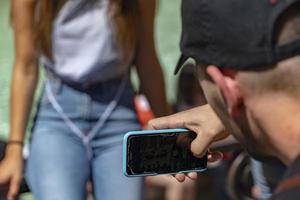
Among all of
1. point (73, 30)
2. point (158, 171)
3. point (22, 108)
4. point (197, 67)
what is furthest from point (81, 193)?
point (197, 67)

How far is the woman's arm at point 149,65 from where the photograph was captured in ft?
11.8

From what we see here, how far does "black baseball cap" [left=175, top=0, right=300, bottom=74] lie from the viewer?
176 centimetres

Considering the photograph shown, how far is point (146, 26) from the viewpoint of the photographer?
142 inches

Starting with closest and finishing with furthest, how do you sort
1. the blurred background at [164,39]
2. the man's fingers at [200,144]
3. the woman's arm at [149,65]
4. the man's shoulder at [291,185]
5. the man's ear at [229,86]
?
the man's shoulder at [291,185] < the man's ear at [229,86] < the man's fingers at [200,144] < the woman's arm at [149,65] < the blurred background at [164,39]

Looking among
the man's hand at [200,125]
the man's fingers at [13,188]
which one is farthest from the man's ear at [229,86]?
the man's fingers at [13,188]

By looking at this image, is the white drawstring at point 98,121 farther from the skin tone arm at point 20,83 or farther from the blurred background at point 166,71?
the blurred background at point 166,71

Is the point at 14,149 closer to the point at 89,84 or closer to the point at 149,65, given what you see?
the point at 89,84

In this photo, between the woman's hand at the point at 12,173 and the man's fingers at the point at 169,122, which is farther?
the woman's hand at the point at 12,173

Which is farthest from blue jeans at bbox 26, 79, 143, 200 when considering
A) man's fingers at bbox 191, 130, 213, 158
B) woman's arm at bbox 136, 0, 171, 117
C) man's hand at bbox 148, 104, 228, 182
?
man's fingers at bbox 191, 130, 213, 158

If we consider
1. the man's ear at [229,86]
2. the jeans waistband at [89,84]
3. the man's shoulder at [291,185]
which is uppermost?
the man's ear at [229,86]

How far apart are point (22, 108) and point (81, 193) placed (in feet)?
1.32

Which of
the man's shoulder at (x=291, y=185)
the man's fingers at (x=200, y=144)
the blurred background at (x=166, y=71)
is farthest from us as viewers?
the blurred background at (x=166, y=71)

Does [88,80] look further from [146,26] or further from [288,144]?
[288,144]

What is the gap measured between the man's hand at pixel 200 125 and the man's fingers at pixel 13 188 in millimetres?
1055
